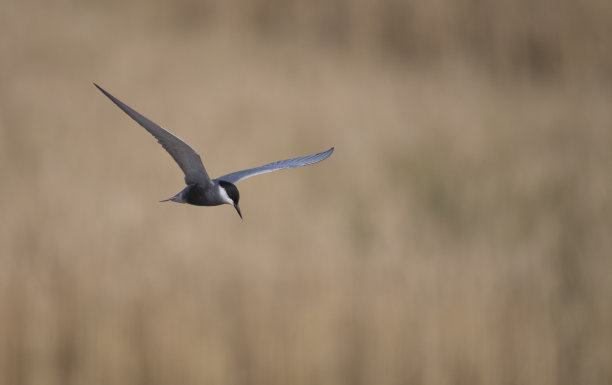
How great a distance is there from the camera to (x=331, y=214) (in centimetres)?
218

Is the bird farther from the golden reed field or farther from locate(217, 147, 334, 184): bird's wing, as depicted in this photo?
the golden reed field

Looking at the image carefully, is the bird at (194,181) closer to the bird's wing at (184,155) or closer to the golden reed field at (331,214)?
the bird's wing at (184,155)

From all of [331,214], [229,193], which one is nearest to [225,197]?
[229,193]

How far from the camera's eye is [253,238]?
75.0 inches

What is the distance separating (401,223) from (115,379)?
3.18ft

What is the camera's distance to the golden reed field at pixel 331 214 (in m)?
1.64

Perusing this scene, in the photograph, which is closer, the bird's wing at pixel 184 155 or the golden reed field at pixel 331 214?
the bird's wing at pixel 184 155

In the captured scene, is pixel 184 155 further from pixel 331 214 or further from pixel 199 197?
pixel 331 214

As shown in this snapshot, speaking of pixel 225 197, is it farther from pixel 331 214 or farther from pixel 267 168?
pixel 331 214

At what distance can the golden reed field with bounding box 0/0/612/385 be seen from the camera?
5.37 ft

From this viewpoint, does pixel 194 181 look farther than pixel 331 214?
No

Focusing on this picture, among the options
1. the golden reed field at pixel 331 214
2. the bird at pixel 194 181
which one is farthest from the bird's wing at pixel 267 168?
the golden reed field at pixel 331 214

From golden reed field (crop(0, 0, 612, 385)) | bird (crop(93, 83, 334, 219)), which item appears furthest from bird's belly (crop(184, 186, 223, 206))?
golden reed field (crop(0, 0, 612, 385))

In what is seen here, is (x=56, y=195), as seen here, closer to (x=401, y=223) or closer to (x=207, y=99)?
(x=207, y=99)
